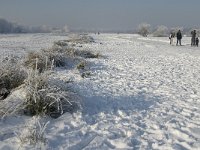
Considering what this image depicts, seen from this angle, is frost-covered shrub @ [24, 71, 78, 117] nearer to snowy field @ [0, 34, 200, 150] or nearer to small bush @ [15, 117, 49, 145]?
snowy field @ [0, 34, 200, 150]

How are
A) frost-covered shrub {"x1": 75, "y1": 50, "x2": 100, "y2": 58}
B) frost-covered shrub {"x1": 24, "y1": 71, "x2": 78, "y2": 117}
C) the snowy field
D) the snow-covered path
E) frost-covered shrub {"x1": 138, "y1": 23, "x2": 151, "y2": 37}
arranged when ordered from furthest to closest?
frost-covered shrub {"x1": 138, "y1": 23, "x2": 151, "y2": 37} < frost-covered shrub {"x1": 75, "y1": 50, "x2": 100, "y2": 58} < frost-covered shrub {"x1": 24, "y1": 71, "x2": 78, "y2": 117} < the snow-covered path < the snowy field

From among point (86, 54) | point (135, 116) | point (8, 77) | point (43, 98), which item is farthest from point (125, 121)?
point (86, 54)

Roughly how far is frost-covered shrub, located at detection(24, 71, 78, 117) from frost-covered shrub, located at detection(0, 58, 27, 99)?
129 cm

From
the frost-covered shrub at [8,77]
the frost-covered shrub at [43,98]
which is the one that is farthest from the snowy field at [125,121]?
the frost-covered shrub at [8,77]

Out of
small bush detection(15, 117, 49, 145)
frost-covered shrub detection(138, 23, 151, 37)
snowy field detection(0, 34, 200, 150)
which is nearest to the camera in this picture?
small bush detection(15, 117, 49, 145)

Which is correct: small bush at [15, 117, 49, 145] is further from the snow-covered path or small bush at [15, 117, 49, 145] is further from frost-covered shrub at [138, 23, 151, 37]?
frost-covered shrub at [138, 23, 151, 37]

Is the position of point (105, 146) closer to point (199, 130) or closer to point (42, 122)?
point (42, 122)

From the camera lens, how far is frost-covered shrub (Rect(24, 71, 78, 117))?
7414mm

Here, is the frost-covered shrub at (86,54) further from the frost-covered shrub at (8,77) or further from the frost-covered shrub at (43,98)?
the frost-covered shrub at (43,98)

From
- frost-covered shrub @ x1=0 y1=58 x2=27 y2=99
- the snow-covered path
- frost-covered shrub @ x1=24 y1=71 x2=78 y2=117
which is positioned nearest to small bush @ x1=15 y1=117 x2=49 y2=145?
the snow-covered path

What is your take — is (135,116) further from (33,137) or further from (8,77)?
(8,77)

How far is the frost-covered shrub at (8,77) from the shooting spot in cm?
881

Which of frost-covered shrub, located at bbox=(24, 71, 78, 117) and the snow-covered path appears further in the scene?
frost-covered shrub, located at bbox=(24, 71, 78, 117)

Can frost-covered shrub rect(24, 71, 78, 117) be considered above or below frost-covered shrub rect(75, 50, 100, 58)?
above
